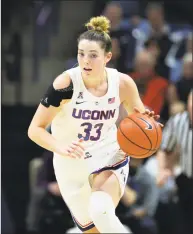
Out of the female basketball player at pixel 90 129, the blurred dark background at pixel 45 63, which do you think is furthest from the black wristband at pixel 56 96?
the blurred dark background at pixel 45 63

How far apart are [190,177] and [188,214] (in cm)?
48

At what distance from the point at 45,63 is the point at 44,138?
3.19 m

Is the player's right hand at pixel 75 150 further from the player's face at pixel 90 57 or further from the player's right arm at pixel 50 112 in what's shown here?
the player's face at pixel 90 57

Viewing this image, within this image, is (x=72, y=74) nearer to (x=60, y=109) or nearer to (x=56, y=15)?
(x=60, y=109)

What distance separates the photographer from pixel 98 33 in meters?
4.35

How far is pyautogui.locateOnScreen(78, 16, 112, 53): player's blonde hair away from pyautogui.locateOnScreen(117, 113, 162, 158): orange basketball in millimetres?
518

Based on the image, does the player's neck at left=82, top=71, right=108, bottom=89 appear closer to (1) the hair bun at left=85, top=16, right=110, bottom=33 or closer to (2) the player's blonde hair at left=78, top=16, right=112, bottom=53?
(2) the player's blonde hair at left=78, top=16, right=112, bottom=53

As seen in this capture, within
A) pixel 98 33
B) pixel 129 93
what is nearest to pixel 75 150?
pixel 129 93

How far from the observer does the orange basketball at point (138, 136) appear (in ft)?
13.9

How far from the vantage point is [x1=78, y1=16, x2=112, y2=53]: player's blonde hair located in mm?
4320

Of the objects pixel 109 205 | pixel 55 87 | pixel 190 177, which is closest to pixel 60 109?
pixel 55 87

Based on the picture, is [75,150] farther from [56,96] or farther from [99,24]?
[99,24]

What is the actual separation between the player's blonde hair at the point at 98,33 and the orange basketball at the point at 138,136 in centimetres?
52

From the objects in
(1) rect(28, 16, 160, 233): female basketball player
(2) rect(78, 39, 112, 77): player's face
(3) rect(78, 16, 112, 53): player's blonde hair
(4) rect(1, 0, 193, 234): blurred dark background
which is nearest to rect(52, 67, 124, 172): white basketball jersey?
(1) rect(28, 16, 160, 233): female basketball player
